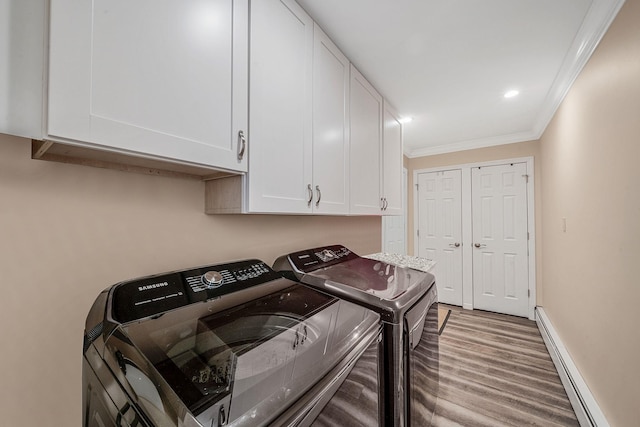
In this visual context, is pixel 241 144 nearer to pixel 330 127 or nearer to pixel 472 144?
pixel 330 127

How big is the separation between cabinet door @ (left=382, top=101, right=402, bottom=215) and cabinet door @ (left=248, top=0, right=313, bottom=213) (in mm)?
1077

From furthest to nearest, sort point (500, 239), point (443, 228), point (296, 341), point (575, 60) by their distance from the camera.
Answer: point (443, 228) < point (500, 239) < point (575, 60) < point (296, 341)

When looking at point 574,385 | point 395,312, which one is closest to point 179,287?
point 395,312

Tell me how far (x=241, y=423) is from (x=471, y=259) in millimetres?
4118

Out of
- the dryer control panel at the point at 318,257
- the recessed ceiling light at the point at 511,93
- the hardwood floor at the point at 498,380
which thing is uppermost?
the recessed ceiling light at the point at 511,93

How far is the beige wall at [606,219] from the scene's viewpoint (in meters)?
1.23

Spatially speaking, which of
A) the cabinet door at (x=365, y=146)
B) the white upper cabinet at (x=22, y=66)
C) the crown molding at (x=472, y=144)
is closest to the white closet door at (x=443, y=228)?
the crown molding at (x=472, y=144)

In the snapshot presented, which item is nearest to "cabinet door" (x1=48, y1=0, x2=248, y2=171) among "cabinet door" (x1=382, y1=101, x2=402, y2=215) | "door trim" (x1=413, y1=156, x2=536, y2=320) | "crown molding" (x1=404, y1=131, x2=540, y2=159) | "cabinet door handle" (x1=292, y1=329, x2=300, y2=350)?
"cabinet door handle" (x1=292, y1=329, x2=300, y2=350)

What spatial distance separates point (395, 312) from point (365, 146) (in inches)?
49.8

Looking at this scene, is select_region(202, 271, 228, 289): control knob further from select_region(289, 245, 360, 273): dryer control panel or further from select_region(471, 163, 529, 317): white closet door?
select_region(471, 163, 529, 317): white closet door

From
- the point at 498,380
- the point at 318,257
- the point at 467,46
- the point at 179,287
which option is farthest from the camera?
the point at 498,380

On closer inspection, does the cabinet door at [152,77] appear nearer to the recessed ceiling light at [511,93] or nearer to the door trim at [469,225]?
the recessed ceiling light at [511,93]

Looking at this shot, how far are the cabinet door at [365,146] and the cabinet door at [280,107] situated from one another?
50 centimetres

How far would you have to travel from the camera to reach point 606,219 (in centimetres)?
150
